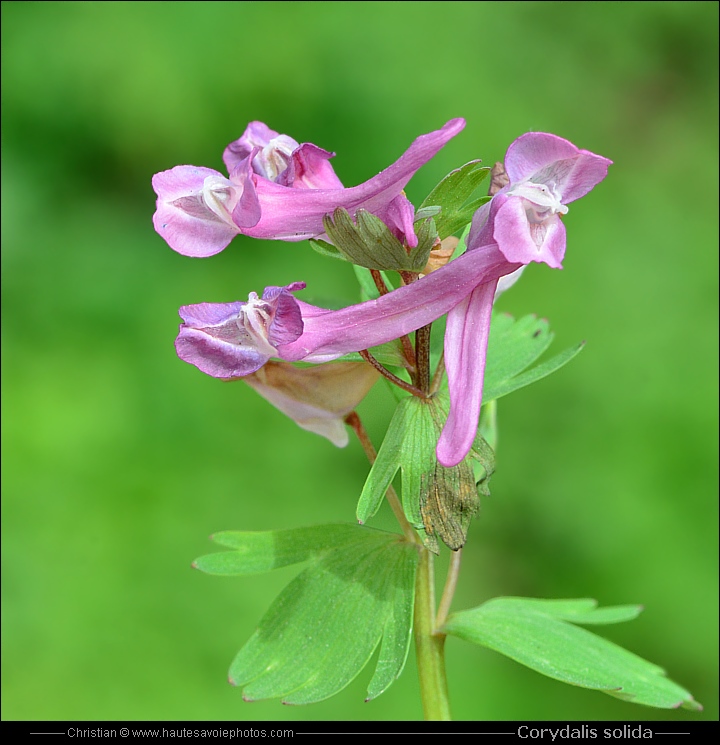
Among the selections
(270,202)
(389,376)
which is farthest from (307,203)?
(389,376)

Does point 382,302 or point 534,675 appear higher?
point 382,302

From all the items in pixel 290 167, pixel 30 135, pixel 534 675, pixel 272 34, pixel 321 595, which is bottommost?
pixel 534 675

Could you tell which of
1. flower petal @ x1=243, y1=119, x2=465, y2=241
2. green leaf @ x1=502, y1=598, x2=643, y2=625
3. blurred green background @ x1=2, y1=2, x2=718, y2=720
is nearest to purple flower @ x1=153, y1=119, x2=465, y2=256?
flower petal @ x1=243, y1=119, x2=465, y2=241

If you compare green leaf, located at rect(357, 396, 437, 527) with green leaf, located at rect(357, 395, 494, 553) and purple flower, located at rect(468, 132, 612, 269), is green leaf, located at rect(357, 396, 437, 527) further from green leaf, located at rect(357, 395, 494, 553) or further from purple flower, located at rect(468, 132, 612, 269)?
purple flower, located at rect(468, 132, 612, 269)

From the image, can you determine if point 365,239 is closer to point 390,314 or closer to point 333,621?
point 390,314

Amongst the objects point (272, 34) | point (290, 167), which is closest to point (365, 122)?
point (272, 34)

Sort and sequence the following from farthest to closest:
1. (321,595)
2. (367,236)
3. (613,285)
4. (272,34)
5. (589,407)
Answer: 1. (272,34)
2. (613,285)
3. (589,407)
4. (321,595)
5. (367,236)

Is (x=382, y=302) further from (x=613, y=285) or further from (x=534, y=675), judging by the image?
→ (x=613, y=285)

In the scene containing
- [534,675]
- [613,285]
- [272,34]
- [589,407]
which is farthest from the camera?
[272,34]
